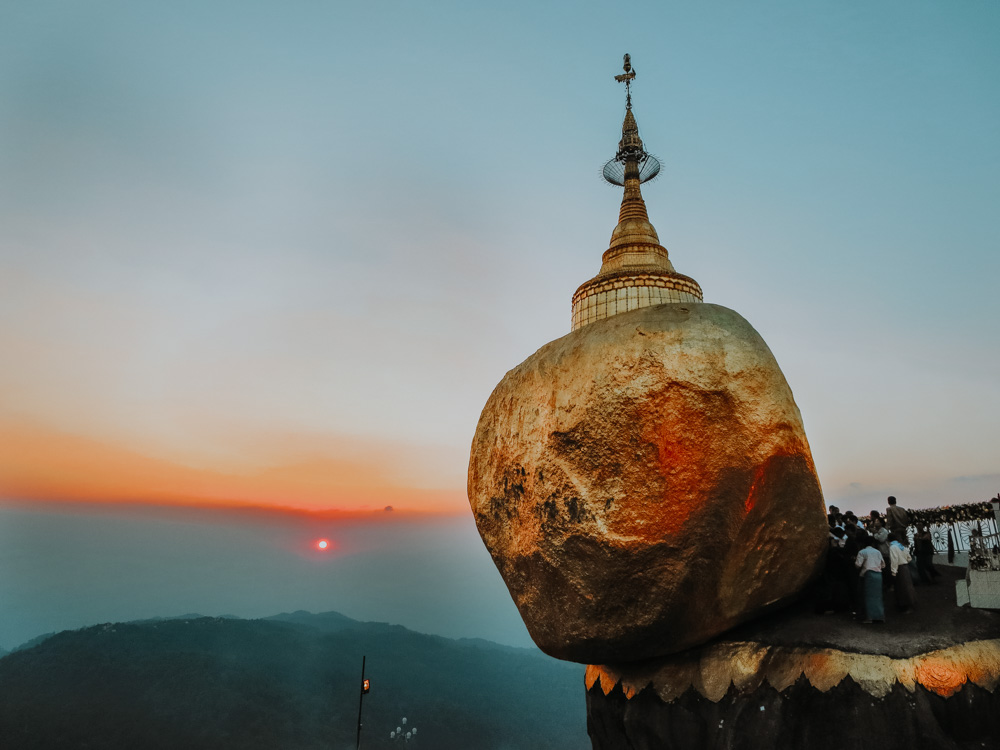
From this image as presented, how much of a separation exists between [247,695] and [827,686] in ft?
288

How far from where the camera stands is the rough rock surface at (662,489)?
834 centimetres

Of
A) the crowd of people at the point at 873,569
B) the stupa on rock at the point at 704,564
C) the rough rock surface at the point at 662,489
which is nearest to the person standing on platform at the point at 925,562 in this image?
the crowd of people at the point at 873,569

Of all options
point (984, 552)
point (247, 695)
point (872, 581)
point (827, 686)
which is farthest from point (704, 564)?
point (247, 695)

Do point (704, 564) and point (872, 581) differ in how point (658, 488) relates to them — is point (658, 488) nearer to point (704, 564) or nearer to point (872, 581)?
point (704, 564)

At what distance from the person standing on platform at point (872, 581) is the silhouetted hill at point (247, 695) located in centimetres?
7582

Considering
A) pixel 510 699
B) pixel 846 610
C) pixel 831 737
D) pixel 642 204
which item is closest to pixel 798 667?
pixel 831 737

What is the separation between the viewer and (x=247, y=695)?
78.8 m

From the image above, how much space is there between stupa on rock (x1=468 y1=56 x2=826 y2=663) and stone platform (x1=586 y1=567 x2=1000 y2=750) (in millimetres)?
553

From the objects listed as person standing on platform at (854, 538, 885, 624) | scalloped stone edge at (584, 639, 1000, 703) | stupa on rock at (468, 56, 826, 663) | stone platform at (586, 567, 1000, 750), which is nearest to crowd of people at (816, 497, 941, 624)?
person standing on platform at (854, 538, 885, 624)

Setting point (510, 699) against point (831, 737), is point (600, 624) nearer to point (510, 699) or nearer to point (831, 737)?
point (831, 737)

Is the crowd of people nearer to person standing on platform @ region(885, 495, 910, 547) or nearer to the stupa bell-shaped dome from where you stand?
person standing on platform @ region(885, 495, 910, 547)

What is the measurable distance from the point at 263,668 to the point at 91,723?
28750 mm

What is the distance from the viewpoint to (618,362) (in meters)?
8.80

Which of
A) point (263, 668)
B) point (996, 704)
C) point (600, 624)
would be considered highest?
point (600, 624)
